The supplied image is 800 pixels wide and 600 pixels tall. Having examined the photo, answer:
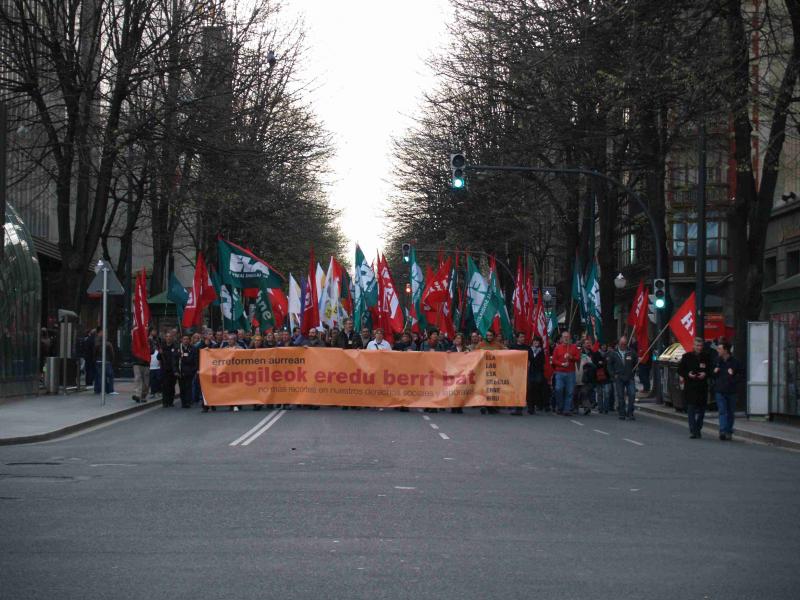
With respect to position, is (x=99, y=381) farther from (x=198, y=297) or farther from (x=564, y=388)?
(x=564, y=388)

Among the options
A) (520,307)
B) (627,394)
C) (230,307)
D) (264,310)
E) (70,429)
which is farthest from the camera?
(264,310)

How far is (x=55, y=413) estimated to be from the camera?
1003 inches

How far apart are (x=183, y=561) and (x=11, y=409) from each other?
18964mm

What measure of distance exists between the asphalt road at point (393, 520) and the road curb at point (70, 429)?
459 millimetres

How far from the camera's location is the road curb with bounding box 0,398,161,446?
19.4m

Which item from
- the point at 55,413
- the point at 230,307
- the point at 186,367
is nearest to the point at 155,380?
the point at 230,307

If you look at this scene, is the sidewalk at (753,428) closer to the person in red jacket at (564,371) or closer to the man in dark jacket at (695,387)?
the man in dark jacket at (695,387)

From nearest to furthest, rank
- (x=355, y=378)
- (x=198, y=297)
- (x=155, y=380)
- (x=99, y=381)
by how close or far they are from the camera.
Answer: (x=355, y=378) < (x=198, y=297) < (x=99, y=381) < (x=155, y=380)

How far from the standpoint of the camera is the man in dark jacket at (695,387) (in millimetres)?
22953

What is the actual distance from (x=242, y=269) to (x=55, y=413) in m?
9.26

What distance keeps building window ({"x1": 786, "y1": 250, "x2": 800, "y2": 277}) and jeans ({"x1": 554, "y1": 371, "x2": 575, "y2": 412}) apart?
43.2ft

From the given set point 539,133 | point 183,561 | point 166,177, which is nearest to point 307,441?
point 183,561

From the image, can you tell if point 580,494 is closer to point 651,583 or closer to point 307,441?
point 651,583

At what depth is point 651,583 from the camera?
8.31 m
